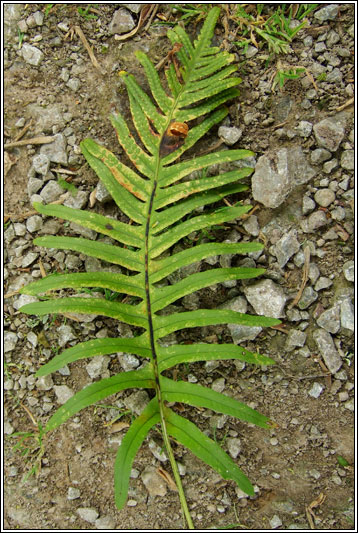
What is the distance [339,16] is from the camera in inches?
87.3

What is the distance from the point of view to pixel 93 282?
2145mm

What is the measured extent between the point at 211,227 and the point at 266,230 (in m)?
0.30

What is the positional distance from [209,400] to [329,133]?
1491mm

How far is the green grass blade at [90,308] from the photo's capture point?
6.81ft

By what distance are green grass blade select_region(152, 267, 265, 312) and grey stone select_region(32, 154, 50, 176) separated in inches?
38.6

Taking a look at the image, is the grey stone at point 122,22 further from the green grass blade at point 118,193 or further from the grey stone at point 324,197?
the grey stone at point 324,197

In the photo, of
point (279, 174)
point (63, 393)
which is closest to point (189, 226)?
point (279, 174)

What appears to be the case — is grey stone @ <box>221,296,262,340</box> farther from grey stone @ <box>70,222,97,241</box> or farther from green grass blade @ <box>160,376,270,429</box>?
grey stone @ <box>70,222,97,241</box>

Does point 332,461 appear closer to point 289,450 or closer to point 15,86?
point 289,450

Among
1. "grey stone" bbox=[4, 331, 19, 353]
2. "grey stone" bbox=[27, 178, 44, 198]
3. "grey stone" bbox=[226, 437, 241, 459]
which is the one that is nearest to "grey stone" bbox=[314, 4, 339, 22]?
"grey stone" bbox=[27, 178, 44, 198]

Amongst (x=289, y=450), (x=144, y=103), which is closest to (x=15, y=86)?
(x=144, y=103)

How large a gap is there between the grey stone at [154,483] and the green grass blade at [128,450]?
1.43ft

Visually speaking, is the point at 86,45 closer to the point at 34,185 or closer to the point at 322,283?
the point at 34,185

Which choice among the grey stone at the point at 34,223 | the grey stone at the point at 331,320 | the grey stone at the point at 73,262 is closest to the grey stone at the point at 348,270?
the grey stone at the point at 331,320
